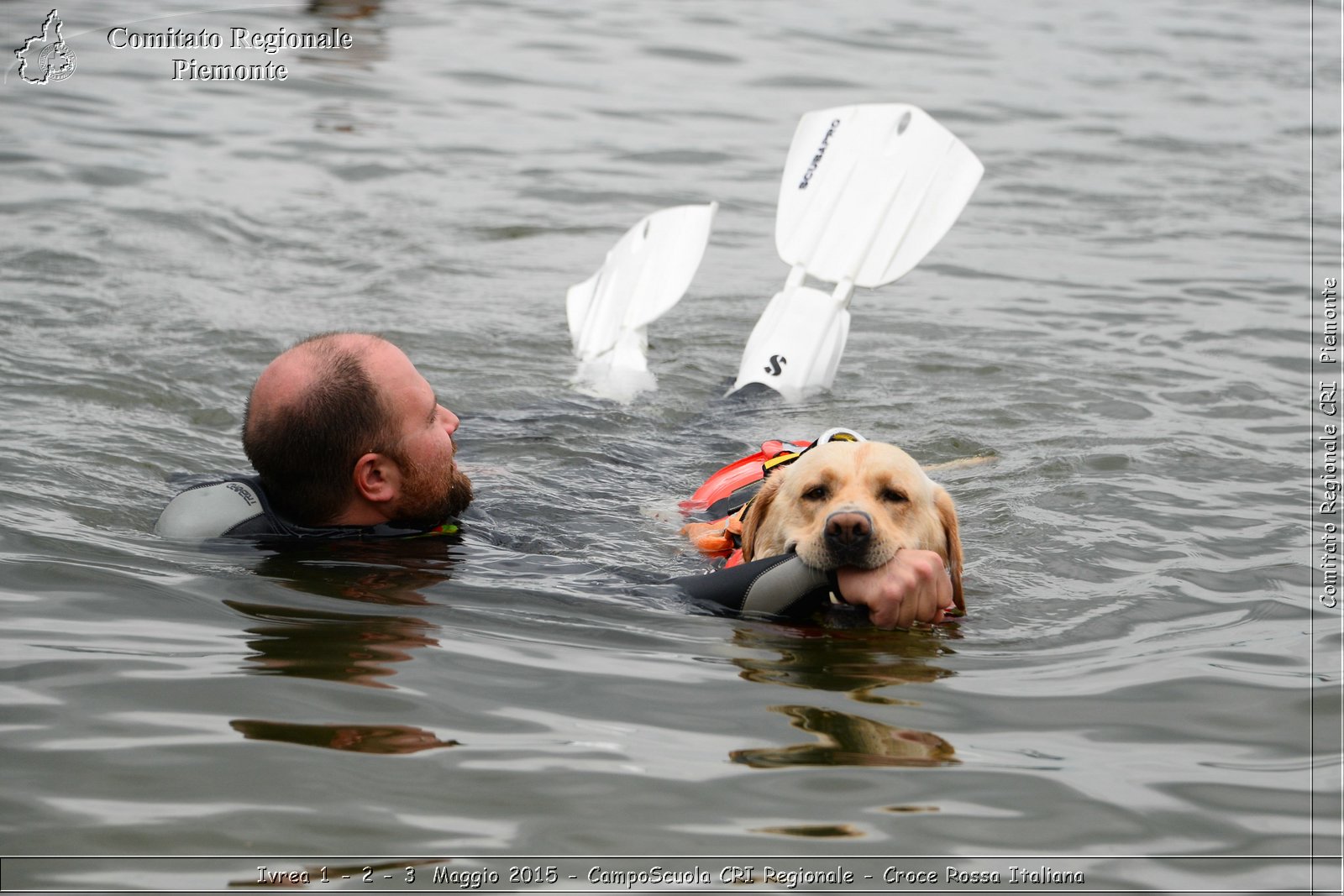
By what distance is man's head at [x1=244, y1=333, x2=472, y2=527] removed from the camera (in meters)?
4.36

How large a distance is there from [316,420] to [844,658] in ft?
6.06

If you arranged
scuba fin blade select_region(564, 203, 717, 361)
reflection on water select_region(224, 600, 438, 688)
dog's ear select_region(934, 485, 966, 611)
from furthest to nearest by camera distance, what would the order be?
scuba fin blade select_region(564, 203, 717, 361), dog's ear select_region(934, 485, 966, 611), reflection on water select_region(224, 600, 438, 688)

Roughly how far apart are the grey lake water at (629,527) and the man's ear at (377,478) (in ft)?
0.65

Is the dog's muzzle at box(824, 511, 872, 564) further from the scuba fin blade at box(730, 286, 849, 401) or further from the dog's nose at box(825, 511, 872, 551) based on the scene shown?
the scuba fin blade at box(730, 286, 849, 401)

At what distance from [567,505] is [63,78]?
11.3 m

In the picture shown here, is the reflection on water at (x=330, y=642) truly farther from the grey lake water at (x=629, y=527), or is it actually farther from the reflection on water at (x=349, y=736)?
the reflection on water at (x=349, y=736)

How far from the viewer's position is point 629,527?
199 inches

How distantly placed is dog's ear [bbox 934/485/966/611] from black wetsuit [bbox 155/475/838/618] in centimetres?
42

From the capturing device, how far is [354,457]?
445 centimetres

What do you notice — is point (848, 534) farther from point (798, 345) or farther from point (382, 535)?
point (798, 345)

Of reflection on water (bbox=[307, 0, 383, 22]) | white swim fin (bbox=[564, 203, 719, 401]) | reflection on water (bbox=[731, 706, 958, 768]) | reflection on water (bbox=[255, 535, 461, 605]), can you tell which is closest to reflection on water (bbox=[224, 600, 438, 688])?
reflection on water (bbox=[255, 535, 461, 605])

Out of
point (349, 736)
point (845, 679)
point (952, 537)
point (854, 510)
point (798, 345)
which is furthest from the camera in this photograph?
point (798, 345)

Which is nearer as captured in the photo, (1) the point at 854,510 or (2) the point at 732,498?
(1) the point at 854,510

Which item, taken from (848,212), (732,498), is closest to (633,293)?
(848,212)
